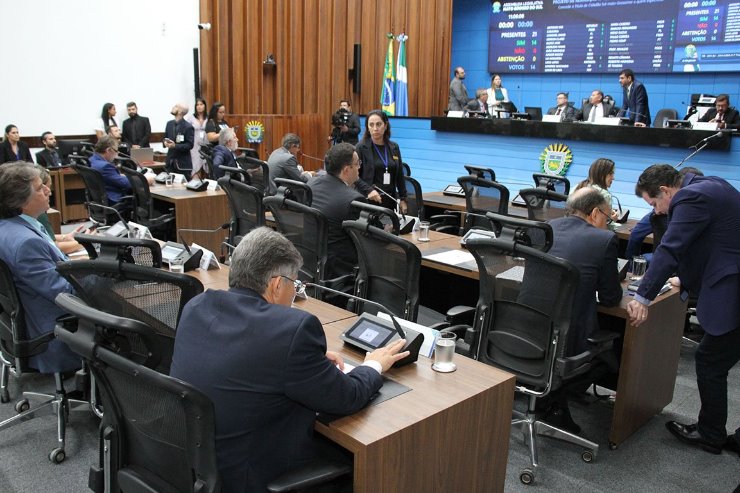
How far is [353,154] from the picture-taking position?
4.25 meters

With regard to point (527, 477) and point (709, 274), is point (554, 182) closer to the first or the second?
point (709, 274)

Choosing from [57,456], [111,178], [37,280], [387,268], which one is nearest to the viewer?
[37,280]

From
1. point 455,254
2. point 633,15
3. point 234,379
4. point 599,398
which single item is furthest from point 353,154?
point 633,15

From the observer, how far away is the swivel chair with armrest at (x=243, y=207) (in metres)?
4.50

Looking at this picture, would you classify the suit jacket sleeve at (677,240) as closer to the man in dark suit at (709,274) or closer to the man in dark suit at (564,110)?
the man in dark suit at (709,274)

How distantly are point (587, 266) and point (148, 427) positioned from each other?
195 centimetres

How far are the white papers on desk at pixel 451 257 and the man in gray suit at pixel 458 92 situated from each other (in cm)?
818

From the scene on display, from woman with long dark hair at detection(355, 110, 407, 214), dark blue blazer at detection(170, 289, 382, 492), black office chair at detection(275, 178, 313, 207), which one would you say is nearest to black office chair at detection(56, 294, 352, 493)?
dark blue blazer at detection(170, 289, 382, 492)

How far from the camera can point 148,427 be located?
1691 mm

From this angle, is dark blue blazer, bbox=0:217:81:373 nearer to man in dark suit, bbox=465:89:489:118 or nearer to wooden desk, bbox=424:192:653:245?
wooden desk, bbox=424:192:653:245

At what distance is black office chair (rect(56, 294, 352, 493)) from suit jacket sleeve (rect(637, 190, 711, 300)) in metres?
1.81

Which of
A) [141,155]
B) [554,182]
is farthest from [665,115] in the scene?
[141,155]

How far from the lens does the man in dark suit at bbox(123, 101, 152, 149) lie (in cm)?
1029

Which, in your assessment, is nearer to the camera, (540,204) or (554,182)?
(540,204)
